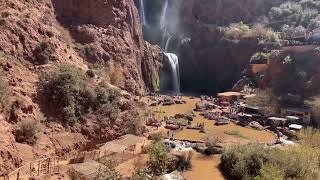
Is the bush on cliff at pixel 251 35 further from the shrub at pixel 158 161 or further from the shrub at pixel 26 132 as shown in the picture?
the shrub at pixel 26 132

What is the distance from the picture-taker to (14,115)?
27641mm

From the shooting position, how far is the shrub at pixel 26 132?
2698cm

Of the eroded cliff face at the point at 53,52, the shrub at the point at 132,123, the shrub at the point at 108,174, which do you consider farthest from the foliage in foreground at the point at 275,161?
the eroded cliff face at the point at 53,52

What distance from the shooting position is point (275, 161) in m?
28.3

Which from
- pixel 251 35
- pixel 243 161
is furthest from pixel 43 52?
pixel 251 35

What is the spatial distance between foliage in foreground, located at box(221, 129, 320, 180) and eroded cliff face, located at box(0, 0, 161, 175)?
9863mm

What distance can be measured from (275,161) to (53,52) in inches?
798

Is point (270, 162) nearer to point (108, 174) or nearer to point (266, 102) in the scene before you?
point (108, 174)

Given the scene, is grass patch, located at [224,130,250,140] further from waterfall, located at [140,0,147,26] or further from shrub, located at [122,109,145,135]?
waterfall, located at [140,0,147,26]

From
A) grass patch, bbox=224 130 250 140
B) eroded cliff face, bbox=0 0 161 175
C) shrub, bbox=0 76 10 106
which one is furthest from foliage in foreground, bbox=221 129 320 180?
shrub, bbox=0 76 10 106

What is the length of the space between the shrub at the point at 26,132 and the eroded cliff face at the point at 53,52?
396 mm

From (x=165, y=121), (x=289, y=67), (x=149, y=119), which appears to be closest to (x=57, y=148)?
(x=149, y=119)

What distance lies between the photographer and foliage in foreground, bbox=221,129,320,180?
26344 millimetres

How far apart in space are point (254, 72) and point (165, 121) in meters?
25.1
